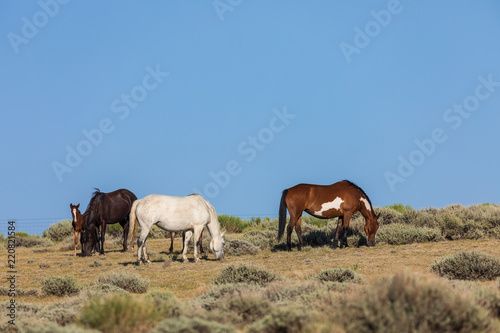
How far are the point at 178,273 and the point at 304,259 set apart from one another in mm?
4329

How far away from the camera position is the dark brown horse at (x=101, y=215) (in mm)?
20984

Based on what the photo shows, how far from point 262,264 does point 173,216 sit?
334cm

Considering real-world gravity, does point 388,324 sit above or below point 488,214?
below

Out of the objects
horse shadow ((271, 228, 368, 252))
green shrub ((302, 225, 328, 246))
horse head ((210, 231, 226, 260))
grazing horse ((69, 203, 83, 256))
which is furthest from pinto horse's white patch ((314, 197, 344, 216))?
grazing horse ((69, 203, 83, 256))

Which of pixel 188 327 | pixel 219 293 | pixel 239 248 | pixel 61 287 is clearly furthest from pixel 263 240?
pixel 188 327

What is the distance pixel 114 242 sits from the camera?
25.8 m

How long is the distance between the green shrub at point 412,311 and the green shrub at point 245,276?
5.17 meters

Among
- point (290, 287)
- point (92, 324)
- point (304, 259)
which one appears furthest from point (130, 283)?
point (304, 259)

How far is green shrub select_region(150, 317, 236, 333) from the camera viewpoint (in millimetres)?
6109

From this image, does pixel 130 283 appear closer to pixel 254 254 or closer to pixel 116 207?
pixel 254 254

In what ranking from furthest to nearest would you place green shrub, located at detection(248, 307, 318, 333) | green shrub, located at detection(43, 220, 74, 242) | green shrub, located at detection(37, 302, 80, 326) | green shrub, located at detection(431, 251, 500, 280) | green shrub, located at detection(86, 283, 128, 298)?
green shrub, located at detection(43, 220, 74, 242), green shrub, located at detection(431, 251, 500, 280), green shrub, located at detection(86, 283, 128, 298), green shrub, located at detection(37, 302, 80, 326), green shrub, located at detection(248, 307, 318, 333)

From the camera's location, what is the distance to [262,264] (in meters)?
16.5

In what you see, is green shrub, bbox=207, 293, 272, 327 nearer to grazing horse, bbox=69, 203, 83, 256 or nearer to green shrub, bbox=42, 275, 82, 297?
green shrub, bbox=42, 275, 82, 297

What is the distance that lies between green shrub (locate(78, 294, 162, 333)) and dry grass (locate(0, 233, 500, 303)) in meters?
4.65
